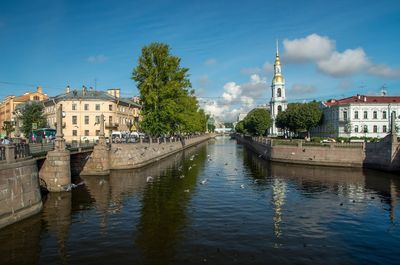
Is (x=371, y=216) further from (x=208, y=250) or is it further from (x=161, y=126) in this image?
(x=161, y=126)

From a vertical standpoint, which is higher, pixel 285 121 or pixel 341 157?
pixel 285 121

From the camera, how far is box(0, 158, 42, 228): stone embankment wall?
69.2ft

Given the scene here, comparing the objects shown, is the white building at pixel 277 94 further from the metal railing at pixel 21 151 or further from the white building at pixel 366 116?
the metal railing at pixel 21 151

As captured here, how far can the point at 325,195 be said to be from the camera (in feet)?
107

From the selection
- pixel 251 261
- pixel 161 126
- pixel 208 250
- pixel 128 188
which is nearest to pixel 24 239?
pixel 208 250

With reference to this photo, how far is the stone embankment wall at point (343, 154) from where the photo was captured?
158ft

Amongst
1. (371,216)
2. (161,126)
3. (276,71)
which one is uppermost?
(276,71)

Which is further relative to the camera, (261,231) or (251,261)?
(261,231)

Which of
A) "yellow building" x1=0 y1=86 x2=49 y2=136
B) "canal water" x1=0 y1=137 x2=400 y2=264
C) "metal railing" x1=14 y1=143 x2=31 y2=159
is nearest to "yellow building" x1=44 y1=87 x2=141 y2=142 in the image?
"yellow building" x1=0 y1=86 x2=49 y2=136

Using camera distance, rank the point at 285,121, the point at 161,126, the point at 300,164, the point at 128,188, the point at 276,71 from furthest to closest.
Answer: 1. the point at 276,71
2. the point at 285,121
3. the point at 161,126
4. the point at 300,164
5. the point at 128,188

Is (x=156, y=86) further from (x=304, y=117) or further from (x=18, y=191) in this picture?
(x=304, y=117)

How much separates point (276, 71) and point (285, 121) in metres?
65.6

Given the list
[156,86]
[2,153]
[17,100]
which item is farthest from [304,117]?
[17,100]

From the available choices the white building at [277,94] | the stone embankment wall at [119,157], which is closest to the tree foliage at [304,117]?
the stone embankment wall at [119,157]
